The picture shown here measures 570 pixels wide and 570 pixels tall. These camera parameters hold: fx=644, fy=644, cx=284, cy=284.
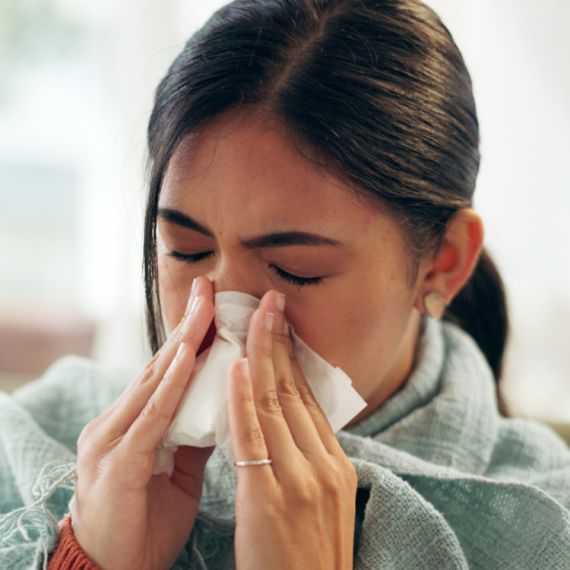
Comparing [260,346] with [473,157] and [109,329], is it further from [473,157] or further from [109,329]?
[109,329]

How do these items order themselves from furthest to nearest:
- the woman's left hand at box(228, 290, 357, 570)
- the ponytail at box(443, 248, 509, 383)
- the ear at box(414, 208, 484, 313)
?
the ponytail at box(443, 248, 509, 383) → the ear at box(414, 208, 484, 313) → the woman's left hand at box(228, 290, 357, 570)

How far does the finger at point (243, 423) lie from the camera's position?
2.46 ft

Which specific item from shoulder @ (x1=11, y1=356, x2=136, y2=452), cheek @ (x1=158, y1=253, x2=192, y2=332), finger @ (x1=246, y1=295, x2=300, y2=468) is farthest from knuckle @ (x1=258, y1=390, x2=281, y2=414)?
shoulder @ (x1=11, y1=356, x2=136, y2=452)

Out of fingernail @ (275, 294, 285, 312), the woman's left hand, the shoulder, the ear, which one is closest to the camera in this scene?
the woman's left hand

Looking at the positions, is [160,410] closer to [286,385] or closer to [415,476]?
[286,385]

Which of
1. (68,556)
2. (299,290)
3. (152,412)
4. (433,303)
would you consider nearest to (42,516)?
(68,556)

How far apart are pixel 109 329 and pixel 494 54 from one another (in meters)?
1.83

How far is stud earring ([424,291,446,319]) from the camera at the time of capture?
3.36 feet

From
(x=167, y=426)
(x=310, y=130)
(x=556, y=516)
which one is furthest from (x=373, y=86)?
(x=556, y=516)

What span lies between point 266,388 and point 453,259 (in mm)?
410

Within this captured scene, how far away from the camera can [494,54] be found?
2.30 meters

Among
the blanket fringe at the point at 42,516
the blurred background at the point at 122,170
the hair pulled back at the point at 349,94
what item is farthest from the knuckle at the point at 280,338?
the blurred background at the point at 122,170

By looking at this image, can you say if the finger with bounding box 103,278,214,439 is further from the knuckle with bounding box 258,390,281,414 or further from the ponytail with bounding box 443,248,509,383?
the ponytail with bounding box 443,248,509,383

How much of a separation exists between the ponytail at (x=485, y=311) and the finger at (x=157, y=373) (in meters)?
0.68
